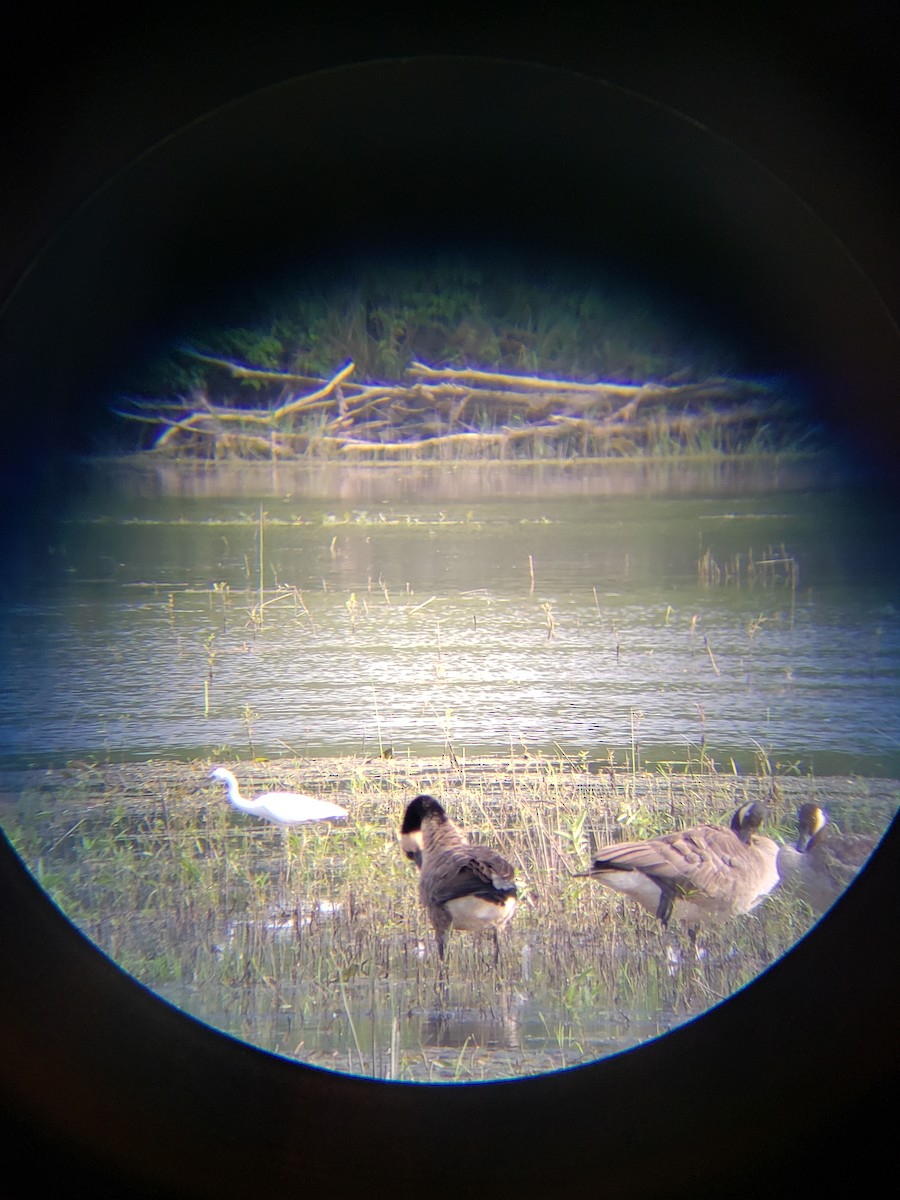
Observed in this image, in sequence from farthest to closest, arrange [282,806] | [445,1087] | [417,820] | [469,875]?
[282,806] < [417,820] < [469,875] < [445,1087]

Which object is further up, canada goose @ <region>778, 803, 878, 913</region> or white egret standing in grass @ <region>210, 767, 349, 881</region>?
white egret standing in grass @ <region>210, 767, 349, 881</region>

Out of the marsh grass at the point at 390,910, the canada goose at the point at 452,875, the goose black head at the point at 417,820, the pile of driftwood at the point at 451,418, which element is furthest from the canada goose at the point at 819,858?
the pile of driftwood at the point at 451,418

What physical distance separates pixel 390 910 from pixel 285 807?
341mm

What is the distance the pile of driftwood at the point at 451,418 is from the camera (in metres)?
2.26

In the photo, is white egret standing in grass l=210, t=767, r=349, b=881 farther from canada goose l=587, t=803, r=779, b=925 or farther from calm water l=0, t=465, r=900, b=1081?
canada goose l=587, t=803, r=779, b=925

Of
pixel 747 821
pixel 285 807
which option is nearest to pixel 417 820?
pixel 285 807

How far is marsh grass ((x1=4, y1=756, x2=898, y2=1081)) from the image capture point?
2170 millimetres

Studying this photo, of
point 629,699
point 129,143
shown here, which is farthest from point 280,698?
point 129,143

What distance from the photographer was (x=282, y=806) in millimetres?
2336

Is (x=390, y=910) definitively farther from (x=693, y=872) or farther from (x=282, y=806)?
(x=693, y=872)

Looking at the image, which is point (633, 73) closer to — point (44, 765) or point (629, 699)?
point (629, 699)

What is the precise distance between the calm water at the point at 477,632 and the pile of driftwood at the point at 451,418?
14cm

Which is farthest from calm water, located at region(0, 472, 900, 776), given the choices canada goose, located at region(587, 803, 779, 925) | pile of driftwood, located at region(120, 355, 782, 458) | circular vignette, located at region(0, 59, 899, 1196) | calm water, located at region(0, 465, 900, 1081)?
circular vignette, located at region(0, 59, 899, 1196)

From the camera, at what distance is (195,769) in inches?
94.1
